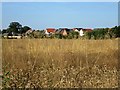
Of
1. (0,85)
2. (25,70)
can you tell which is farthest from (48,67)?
(0,85)

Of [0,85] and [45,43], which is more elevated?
[45,43]

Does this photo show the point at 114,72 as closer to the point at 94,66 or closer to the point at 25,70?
the point at 94,66

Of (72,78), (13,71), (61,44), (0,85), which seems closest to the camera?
(0,85)

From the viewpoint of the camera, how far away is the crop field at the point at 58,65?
12.9ft

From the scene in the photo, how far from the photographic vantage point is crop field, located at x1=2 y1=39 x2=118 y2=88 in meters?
3.93

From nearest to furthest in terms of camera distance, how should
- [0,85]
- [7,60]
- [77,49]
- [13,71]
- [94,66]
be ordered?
[0,85] → [13,71] → [94,66] → [7,60] → [77,49]

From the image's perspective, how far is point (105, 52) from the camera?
593 centimetres

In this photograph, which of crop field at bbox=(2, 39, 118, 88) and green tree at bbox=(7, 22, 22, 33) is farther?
green tree at bbox=(7, 22, 22, 33)

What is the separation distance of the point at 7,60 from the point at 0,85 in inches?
51.4

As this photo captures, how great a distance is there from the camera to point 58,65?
476cm

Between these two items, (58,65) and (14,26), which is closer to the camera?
(58,65)

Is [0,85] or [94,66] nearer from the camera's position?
[0,85]

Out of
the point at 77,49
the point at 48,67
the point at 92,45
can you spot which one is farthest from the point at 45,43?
the point at 48,67

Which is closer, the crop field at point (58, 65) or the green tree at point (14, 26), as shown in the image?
the crop field at point (58, 65)
